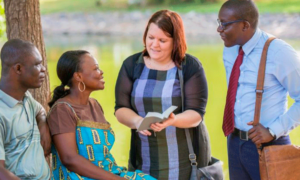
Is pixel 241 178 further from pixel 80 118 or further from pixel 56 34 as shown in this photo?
pixel 56 34

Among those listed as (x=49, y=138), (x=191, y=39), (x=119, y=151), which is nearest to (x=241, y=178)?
(x=49, y=138)

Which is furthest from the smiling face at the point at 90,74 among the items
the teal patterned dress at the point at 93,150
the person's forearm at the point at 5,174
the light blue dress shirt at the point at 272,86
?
the light blue dress shirt at the point at 272,86

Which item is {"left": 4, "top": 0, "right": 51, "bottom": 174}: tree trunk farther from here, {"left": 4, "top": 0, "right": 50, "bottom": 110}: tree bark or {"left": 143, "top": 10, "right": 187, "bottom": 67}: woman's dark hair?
{"left": 143, "top": 10, "right": 187, "bottom": 67}: woman's dark hair

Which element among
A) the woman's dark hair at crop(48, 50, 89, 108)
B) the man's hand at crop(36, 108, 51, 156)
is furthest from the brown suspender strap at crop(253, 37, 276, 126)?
the man's hand at crop(36, 108, 51, 156)

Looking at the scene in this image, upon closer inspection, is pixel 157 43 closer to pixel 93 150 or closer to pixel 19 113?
pixel 93 150

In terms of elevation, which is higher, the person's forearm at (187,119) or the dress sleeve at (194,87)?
the dress sleeve at (194,87)

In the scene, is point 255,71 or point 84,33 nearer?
point 255,71

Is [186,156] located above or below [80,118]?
below

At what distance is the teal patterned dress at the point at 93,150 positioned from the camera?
2762 mm

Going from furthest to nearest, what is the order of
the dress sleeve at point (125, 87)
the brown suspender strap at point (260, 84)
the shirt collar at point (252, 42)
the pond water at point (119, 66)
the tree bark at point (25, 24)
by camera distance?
the pond water at point (119, 66) → the tree bark at point (25, 24) → the dress sleeve at point (125, 87) → the shirt collar at point (252, 42) → the brown suspender strap at point (260, 84)

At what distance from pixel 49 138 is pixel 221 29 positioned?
1.14 m

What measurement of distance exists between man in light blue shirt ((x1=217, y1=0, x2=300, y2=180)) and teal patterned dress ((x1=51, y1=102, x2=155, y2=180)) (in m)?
0.62

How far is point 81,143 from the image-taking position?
2.76m

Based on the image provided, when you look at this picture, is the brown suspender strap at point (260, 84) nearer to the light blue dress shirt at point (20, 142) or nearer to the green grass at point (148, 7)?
the light blue dress shirt at point (20, 142)
